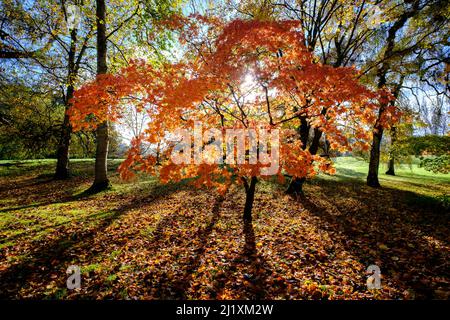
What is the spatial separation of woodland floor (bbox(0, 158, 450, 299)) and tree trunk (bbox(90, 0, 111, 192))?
1209 mm

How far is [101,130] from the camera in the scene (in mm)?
10859

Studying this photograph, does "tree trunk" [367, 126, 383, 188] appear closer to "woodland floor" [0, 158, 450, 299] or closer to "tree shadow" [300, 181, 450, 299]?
"tree shadow" [300, 181, 450, 299]

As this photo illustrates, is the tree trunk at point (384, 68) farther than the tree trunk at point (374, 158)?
No

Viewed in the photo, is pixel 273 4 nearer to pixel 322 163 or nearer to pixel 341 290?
pixel 322 163

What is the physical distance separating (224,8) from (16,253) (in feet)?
41.7

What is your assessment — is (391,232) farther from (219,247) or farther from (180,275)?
(180,275)

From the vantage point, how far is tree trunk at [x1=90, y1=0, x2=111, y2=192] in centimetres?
1028

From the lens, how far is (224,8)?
11.5 meters

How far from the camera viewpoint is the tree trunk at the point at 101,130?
10277 millimetres

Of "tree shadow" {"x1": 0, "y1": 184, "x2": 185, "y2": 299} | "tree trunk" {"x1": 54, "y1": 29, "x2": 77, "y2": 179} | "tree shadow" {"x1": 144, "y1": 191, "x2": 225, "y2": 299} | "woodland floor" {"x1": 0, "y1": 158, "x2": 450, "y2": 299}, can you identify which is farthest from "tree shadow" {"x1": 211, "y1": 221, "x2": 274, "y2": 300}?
"tree trunk" {"x1": 54, "y1": 29, "x2": 77, "y2": 179}

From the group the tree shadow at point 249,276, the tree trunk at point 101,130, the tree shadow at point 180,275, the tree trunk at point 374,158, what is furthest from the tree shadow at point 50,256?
the tree trunk at point 374,158

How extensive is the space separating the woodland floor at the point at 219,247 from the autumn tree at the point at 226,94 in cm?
196

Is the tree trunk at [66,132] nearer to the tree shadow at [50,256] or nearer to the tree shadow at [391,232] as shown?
the tree shadow at [50,256]

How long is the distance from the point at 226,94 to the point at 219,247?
4256 mm
